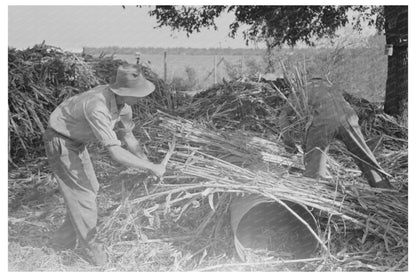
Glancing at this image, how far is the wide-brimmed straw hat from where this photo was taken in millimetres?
2855

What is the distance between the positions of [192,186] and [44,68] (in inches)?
93.1

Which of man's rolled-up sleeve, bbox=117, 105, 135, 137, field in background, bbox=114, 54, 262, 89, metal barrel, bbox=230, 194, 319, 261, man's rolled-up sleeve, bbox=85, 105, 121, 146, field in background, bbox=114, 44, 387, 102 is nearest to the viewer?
man's rolled-up sleeve, bbox=85, 105, 121, 146

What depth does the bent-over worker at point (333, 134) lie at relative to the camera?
11.8 feet

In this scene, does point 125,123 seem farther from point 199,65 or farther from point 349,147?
point 199,65

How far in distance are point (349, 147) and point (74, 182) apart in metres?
2.05

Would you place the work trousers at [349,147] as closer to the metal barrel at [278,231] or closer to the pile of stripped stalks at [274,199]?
the pile of stripped stalks at [274,199]

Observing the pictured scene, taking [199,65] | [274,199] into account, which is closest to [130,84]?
[274,199]

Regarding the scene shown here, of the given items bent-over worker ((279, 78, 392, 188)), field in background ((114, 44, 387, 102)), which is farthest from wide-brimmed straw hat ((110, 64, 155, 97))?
field in background ((114, 44, 387, 102))

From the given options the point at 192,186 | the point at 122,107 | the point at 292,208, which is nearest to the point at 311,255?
the point at 292,208

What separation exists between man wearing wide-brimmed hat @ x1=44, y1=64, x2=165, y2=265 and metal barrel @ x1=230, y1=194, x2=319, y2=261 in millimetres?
923

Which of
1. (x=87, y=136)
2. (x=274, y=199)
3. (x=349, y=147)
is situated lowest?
(x=274, y=199)

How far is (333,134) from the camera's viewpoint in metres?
3.66

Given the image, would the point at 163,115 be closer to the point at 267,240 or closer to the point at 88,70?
the point at 88,70

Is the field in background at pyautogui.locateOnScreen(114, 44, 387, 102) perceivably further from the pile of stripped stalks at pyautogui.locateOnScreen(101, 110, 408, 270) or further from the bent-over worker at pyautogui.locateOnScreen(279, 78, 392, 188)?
the pile of stripped stalks at pyautogui.locateOnScreen(101, 110, 408, 270)
